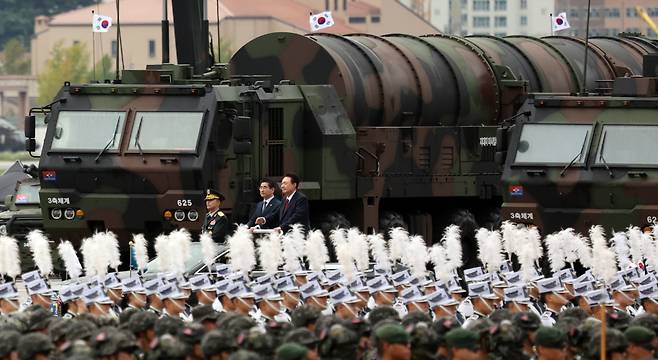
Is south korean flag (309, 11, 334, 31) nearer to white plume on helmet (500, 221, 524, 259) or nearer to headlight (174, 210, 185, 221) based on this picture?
headlight (174, 210, 185, 221)

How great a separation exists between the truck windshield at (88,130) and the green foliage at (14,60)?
123 meters

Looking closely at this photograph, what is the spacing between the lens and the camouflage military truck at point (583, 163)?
2559 centimetres

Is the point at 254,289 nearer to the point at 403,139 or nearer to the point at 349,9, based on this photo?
the point at 403,139

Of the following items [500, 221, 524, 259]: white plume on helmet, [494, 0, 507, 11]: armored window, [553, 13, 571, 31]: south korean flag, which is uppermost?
[494, 0, 507, 11]: armored window

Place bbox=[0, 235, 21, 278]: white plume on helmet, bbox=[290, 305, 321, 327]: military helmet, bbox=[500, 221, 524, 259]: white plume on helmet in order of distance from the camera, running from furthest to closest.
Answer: bbox=[500, 221, 524, 259]: white plume on helmet < bbox=[0, 235, 21, 278]: white plume on helmet < bbox=[290, 305, 321, 327]: military helmet

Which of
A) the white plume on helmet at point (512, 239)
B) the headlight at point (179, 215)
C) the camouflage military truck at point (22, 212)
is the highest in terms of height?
the white plume on helmet at point (512, 239)

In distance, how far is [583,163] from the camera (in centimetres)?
2589

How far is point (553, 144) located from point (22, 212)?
842 centimetres

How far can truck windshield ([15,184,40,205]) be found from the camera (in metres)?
31.9

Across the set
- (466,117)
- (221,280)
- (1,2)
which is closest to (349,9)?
(1,2)

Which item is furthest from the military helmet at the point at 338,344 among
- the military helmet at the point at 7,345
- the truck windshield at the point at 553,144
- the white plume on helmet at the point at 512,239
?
the truck windshield at the point at 553,144

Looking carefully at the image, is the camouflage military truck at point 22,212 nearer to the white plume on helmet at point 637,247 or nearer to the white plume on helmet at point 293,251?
the white plume on helmet at point 293,251

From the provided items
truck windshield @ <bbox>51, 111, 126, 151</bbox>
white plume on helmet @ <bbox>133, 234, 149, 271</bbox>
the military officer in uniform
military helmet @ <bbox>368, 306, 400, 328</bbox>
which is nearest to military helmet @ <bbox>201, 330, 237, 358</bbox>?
military helmet @ <bbox>368, 306, 400, 328</bbox>

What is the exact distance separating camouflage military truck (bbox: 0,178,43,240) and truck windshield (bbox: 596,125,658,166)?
827 cm
